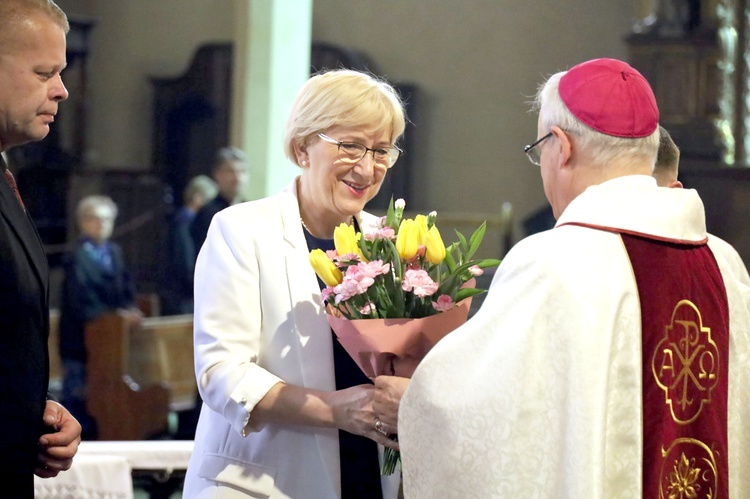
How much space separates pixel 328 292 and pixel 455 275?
11.2 inches

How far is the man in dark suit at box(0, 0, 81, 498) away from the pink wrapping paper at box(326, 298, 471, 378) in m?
0.62

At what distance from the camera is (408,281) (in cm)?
224

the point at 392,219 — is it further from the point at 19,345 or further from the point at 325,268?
the point at 19,345

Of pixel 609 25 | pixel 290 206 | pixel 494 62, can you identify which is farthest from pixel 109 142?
pixel 290 206

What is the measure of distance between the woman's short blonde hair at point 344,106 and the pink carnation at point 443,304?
1.76 ft

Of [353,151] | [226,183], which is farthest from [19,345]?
[226,183]

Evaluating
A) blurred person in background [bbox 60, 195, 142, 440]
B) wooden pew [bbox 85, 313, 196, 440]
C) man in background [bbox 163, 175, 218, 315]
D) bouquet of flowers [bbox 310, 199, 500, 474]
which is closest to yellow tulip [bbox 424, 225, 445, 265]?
bouquet of flowers [bbox 310, 199, 500, 474]

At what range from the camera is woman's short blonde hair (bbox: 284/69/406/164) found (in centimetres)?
261

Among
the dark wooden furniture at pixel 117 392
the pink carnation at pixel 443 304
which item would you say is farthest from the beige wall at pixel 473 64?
Result: the pink carnation at pixel 443 304

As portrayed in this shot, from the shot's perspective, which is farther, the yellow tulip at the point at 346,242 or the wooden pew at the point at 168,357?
the wooden pew at the point at 168,357

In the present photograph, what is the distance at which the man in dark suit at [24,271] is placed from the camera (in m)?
2.06

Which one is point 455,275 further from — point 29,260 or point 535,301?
point 29,260

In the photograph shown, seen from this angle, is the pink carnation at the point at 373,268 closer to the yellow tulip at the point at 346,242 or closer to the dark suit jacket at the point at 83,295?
the yellow tulip at the point at 346,242

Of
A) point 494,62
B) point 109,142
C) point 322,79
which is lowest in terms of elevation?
point 109,142
